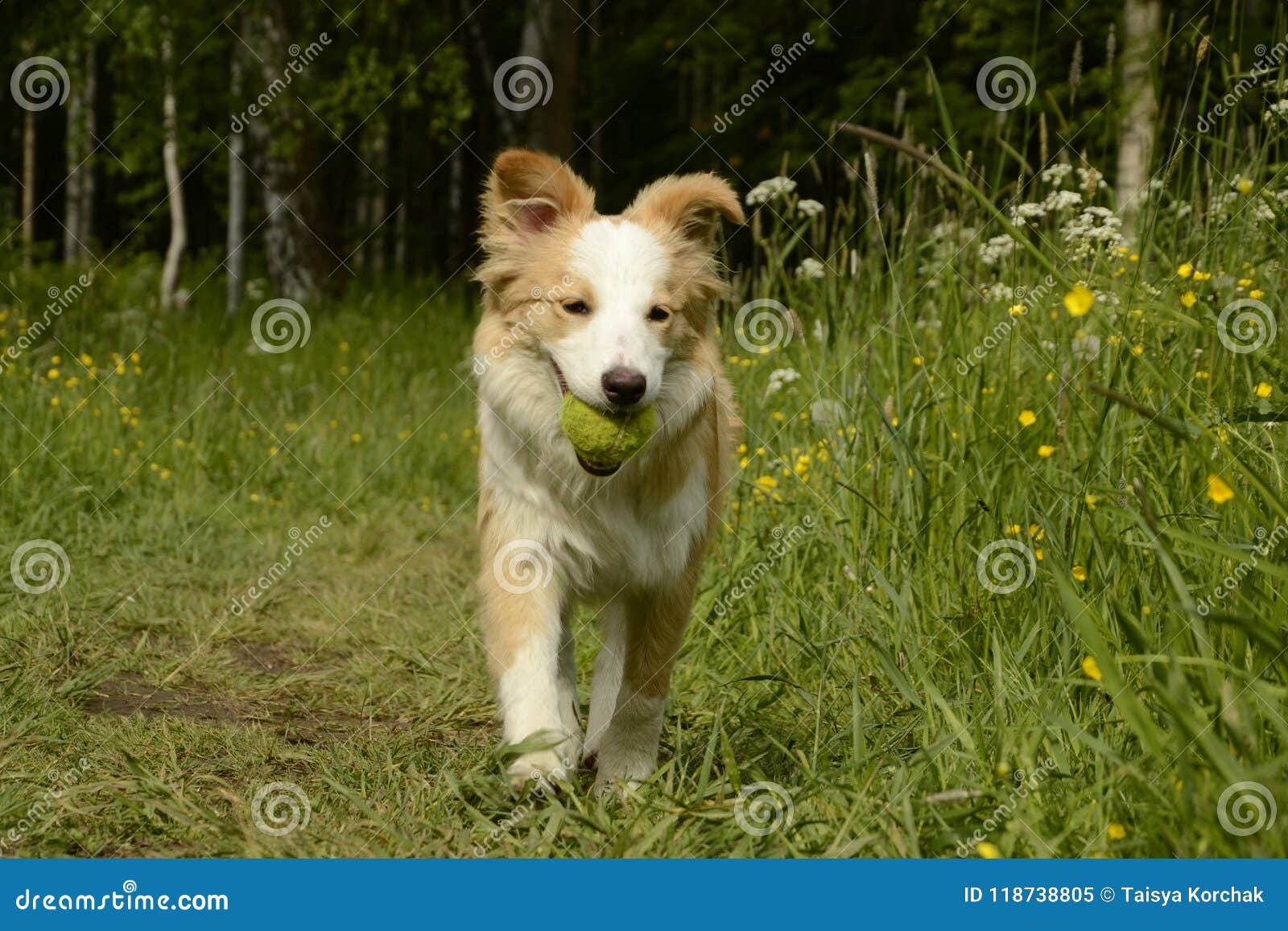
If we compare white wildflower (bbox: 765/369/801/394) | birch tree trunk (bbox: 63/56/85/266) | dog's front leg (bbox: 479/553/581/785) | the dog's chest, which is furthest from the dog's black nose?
birch tree trunk (bbox: 63/56/85/266)

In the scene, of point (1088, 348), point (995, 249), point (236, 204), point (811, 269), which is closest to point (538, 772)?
point (1088, 348)

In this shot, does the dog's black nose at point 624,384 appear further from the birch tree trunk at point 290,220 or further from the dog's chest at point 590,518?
the birch tree trunk at point 290,220

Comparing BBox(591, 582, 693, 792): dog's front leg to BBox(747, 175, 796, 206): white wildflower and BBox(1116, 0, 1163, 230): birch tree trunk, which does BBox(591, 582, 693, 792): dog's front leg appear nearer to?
BBox(747, 175, 796, 206): white wildflower

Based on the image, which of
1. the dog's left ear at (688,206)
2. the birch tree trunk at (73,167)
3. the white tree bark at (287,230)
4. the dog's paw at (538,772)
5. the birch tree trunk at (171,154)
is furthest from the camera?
the birch tree trunk at (73,167)

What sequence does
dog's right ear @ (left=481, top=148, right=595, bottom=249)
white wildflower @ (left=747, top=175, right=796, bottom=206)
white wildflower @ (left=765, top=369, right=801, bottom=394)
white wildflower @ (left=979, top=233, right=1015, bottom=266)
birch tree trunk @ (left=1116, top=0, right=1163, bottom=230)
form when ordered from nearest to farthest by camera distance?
dog's right ear @ (left=481, top=148, right=595, bottom=249) < white wildflower @ (left=979, top=233, right=1015, bottom=266) < white wildflower @ (left=765, top=369, right=801, bottom=394) < white wildflower @ (left=747, top=175, right=796, bottom=206) < birch tree trunk @ (left=1116, top=0, right=1163, bottom=230)

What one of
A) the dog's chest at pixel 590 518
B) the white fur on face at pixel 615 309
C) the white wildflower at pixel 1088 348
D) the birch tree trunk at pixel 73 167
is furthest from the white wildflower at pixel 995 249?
the birch tree trunk at pixel 73 167

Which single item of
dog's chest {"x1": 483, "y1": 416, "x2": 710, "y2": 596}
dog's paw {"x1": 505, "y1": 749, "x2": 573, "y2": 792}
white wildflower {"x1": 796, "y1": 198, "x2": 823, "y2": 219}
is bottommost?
dog's paw {"x1": 505, "y1": 749, "x2": 573, "y2": 792}

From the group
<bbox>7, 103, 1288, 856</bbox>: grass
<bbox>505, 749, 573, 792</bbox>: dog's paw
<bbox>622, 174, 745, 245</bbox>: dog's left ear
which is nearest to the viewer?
<bbox>7, 103, 1288, 856</bbox>: grass

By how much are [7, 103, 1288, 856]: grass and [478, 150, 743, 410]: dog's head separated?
27.4 inches

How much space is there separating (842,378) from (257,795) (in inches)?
102

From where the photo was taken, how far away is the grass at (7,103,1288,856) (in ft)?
8.02

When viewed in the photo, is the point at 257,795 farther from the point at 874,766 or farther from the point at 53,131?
the point at 53,131

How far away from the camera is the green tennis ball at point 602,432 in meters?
3.12

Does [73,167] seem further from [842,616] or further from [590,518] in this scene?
[842,616]
